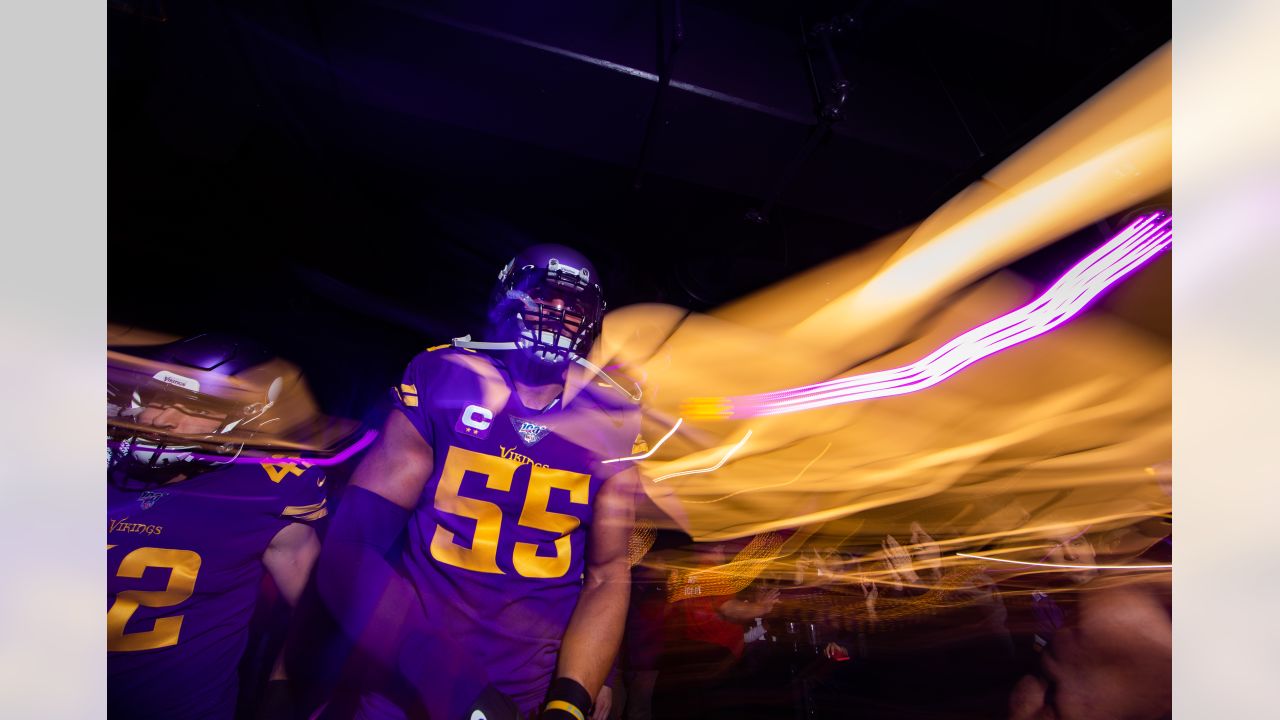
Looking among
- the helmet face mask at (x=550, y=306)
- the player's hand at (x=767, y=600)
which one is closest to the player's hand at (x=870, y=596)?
the player's hand at (x=767, y=600)

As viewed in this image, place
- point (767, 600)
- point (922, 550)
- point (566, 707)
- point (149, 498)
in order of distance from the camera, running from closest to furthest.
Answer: point (566, 707), point (149, 498), point (767, 600), point (922, 550)

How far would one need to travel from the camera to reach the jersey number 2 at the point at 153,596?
5.90 ft

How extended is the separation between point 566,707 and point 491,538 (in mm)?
488

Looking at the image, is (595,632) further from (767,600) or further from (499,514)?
(767,600)

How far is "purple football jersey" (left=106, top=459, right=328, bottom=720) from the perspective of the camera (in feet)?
5.93

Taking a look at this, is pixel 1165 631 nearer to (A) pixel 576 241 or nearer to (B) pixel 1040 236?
(B) pixel 1040 236

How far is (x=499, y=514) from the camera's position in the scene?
171 centimetres

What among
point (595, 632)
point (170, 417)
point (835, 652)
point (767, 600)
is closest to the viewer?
point (595, 632)

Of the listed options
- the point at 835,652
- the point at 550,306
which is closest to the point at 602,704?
the point at 550,306

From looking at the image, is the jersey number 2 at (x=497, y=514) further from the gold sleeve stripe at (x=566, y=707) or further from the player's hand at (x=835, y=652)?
the player's hand at (x=835, y=652)

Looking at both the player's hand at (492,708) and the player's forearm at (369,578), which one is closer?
the player's hand at (492,708)

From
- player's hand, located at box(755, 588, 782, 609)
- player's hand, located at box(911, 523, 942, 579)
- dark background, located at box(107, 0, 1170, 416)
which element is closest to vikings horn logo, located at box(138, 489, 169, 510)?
dark background, located at box(107, 0, 1170, 416)

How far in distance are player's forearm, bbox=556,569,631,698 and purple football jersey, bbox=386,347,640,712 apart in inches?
1.8

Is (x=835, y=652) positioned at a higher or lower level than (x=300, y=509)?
lower
